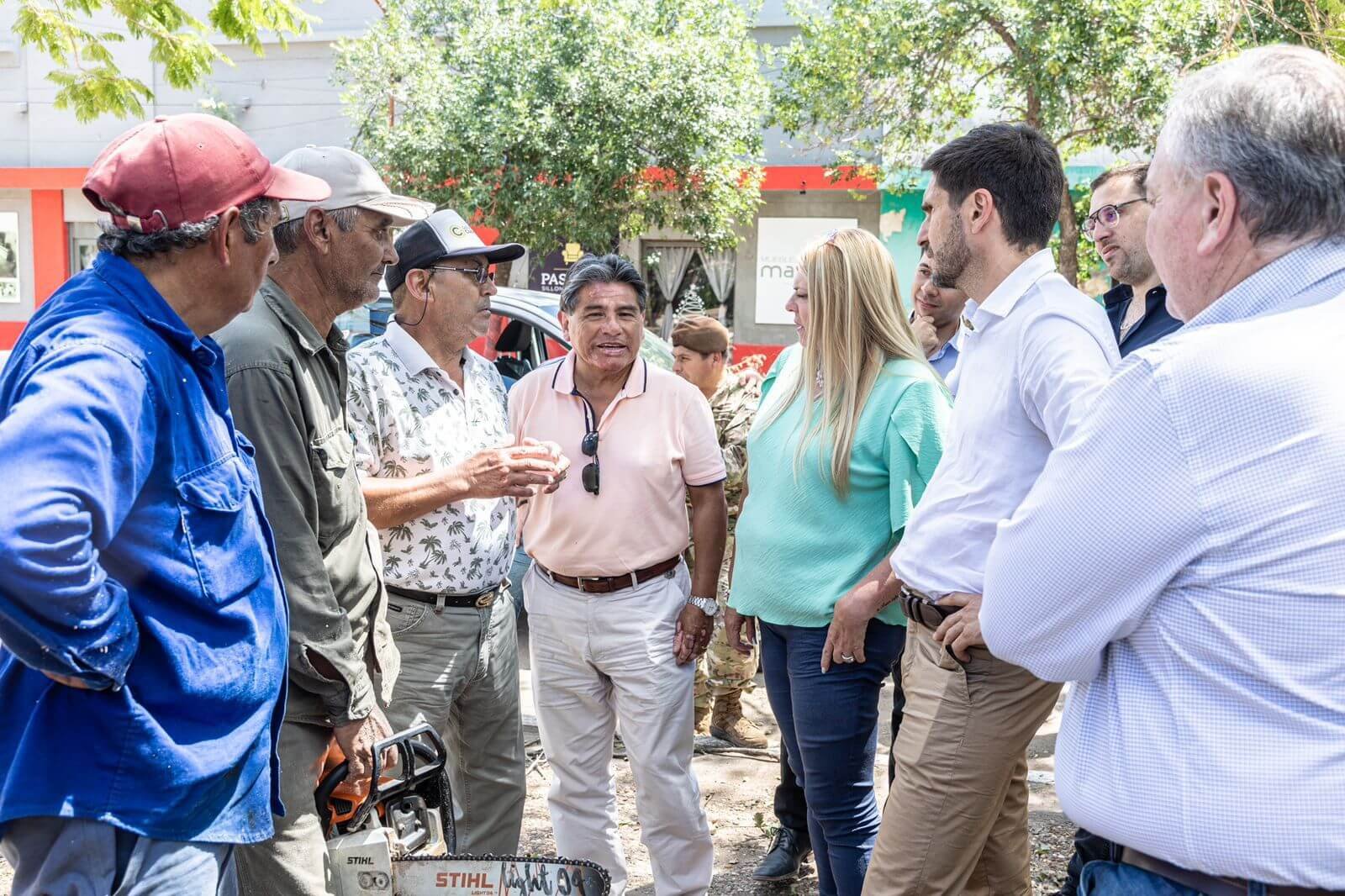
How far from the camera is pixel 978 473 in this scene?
2584 millimetres

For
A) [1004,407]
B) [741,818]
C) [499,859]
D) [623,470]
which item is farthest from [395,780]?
[741,818]

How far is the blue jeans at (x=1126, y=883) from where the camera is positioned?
150 cm

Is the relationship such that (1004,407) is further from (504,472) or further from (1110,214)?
(1110,214)

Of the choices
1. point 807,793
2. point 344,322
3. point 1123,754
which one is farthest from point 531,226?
point 1123,754

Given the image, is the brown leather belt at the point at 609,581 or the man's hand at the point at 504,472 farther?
the brown leather belt at the point at 609,581

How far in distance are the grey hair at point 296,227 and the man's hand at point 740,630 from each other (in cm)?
169

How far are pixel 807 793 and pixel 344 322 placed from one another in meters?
5.96

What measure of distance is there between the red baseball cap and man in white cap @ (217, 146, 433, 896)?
1.12 ft

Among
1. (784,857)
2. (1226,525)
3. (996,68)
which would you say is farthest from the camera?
(996,68)

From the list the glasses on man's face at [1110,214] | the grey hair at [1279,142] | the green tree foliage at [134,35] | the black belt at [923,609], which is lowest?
the black belt at [923,609]

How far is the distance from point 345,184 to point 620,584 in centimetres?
156

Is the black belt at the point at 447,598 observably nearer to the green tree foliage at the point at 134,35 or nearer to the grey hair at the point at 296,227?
the grey hair at the point at 296,227

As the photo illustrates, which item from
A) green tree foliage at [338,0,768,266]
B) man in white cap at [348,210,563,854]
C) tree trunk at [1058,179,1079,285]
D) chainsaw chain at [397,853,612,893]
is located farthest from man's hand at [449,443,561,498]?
green tree foliage at [338,0,768,266]

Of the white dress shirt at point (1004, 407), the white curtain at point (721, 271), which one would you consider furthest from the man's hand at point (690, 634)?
the white curtain at point (721, 271)
